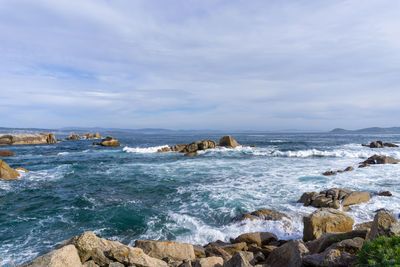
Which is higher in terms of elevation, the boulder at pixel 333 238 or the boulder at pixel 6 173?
the boulder at pixel 333 238

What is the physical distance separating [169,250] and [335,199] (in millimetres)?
8706

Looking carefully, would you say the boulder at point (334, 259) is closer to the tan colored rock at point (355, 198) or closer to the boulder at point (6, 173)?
the tan colored rock at point (355, 198)

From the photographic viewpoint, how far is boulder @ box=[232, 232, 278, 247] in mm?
7885

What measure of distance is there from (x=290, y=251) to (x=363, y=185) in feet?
40.3

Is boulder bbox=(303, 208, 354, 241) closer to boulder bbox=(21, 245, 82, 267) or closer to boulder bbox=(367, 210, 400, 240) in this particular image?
boulder bbox=(367, 210, 400, 240)

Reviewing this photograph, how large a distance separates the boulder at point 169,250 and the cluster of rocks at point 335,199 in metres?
7.15

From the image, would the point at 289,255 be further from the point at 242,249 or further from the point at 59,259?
the point at 59,259

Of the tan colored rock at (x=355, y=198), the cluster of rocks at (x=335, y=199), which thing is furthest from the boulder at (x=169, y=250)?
the tan colored rock at (x=355, y=198)

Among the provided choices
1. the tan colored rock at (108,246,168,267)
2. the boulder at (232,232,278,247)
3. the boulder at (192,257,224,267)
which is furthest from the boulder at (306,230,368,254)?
the tan colored rock at (108,246,168,267)

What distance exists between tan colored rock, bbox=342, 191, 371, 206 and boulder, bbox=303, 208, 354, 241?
358 centimetres

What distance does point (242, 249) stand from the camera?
7316 millimetres

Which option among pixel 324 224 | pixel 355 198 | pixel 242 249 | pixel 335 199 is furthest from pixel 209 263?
pixel 355 198

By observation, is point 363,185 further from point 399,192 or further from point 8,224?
point 8,224

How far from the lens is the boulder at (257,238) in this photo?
7.88 m
